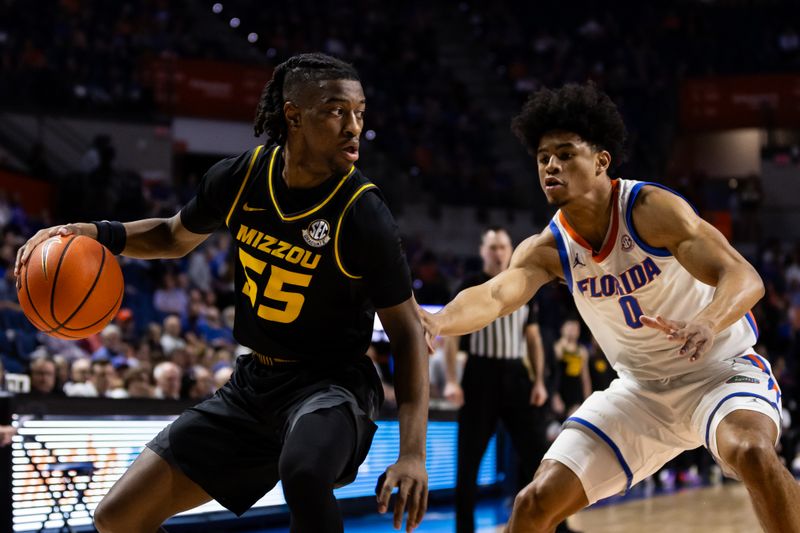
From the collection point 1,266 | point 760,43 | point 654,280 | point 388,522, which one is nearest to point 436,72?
point 760,43

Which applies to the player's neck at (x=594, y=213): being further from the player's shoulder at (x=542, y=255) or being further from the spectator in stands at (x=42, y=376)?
the spectator in stands at (x=42, y=376)

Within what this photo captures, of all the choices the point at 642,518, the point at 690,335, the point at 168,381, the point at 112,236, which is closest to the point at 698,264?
the point at 690,335

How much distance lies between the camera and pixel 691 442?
4.24 metres

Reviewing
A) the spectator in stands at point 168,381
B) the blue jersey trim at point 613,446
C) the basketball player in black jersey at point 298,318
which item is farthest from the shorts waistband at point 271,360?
the spectator in stands at point 168,381

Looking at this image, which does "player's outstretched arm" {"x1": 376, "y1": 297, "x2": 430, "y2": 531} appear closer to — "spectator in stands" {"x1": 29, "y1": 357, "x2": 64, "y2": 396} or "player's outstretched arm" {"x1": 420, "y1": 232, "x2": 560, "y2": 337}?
"player's outstretched arm" {"x1": 420, "y1": 232, "x2": 560, "y2": 337}

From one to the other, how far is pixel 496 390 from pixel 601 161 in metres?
2.93

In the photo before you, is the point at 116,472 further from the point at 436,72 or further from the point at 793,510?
the point at 436,72

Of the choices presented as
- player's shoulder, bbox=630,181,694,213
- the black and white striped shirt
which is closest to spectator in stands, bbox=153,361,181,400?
the black and white striped shirt

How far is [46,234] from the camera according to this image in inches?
149

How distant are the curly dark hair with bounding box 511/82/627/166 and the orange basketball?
1.78m

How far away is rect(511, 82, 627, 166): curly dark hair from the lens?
4301 mm

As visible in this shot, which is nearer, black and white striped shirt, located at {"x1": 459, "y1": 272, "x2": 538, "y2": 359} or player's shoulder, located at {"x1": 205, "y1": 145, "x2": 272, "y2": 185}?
player's shoulder, located at {"x1": 205, "y1": 145, "x2": 272, "y2": 185}

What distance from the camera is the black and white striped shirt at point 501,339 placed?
A: 7.08 metres

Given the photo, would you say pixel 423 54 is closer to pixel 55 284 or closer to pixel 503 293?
pixel 503 293
